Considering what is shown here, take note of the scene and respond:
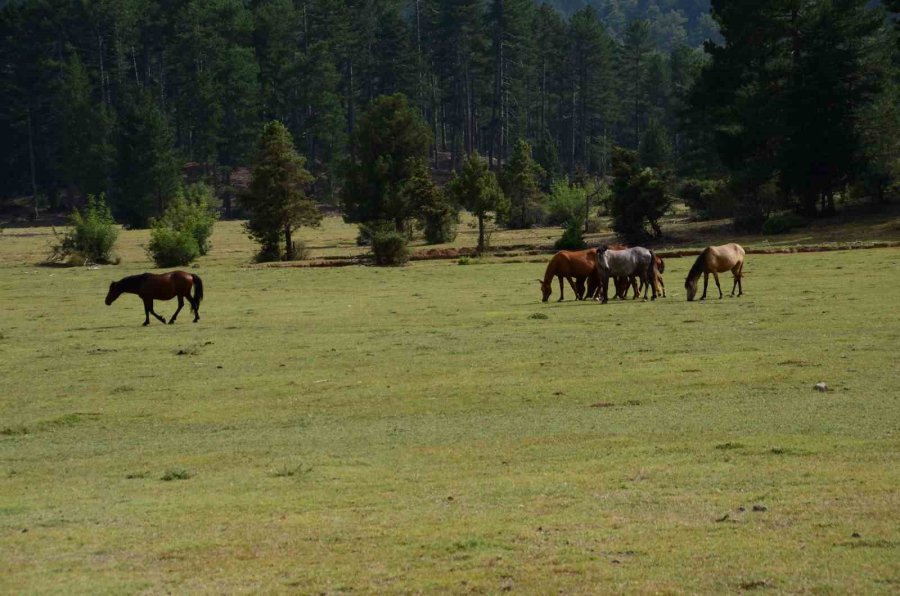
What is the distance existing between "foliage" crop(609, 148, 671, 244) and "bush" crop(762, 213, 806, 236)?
4.79 m

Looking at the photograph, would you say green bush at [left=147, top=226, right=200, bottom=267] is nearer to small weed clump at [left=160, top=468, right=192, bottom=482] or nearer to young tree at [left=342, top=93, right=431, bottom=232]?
young tree at [left=342, top=93, right=431, bottom=232]

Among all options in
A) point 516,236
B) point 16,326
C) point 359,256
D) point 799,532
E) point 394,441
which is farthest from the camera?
point 516,236

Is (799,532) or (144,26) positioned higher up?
(144,26)

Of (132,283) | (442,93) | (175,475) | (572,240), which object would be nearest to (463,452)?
(175,475)

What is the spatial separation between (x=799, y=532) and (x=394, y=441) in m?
6.69

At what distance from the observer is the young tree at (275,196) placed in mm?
60719

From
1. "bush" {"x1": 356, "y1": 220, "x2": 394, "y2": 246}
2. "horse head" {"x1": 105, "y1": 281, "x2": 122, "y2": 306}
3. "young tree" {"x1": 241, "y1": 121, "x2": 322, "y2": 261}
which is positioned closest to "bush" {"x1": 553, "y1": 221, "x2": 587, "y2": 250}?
"bush" {"x1": 356, "y1": 220, "x2": 394, "y2": 246}

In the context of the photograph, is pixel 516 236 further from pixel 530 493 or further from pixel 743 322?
pixel 530 493

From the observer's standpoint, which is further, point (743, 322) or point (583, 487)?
point (743, 322)

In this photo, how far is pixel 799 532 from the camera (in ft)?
32.6

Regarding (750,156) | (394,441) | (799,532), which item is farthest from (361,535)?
(750,156)

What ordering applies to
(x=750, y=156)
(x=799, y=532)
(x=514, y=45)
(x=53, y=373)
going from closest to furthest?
(x=799, y=532)
(x=53, y=373)
(x=750, y=156)
(x=514, y=45)

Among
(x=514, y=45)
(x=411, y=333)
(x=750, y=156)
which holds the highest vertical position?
(x=514, y=45)

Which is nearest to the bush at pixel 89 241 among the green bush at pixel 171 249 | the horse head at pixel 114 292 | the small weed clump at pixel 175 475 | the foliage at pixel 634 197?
the green bush at pixel 171 249
